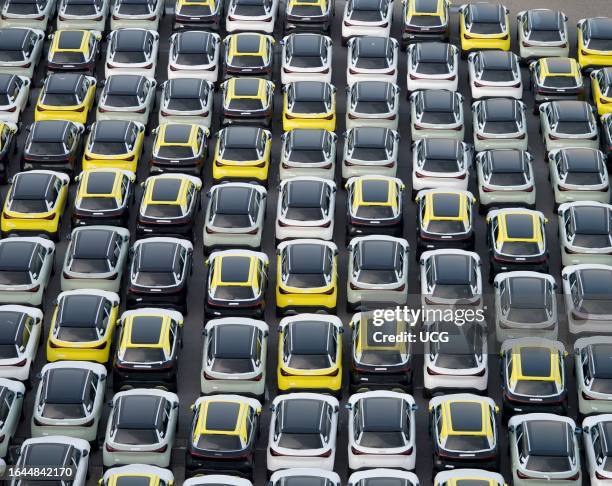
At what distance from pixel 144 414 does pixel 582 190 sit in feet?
41.9

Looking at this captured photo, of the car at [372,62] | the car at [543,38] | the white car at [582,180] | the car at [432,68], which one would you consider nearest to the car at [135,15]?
the car at [372,62]

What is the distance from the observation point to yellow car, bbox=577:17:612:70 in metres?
51.2

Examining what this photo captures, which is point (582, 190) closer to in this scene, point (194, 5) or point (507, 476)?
point (507, 476)

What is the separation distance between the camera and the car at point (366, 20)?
171ft

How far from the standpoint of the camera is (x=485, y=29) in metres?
51.8

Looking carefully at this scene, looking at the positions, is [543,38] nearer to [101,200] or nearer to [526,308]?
[526,308]

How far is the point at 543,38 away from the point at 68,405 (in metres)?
18.1

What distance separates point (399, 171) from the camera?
48594 mm

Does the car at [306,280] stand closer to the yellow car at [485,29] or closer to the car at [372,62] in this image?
the car at [372,62]

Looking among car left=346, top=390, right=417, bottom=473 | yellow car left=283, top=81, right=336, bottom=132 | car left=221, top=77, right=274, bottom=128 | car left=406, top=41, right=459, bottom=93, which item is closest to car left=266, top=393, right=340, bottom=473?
car left=346, top=390, right=417, bottom=473

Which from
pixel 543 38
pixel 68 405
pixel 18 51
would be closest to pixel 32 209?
pixel 68 405

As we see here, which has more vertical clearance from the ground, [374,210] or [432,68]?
[432,68]

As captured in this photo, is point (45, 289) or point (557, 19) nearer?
point (45, 289)

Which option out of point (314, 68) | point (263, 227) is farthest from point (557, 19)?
point (263, 227)
